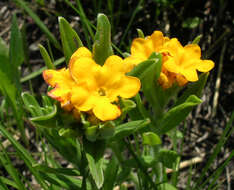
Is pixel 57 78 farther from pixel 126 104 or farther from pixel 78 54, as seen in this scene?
pixel 126 104

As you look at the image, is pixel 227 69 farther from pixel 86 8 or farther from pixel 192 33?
pixel 86 8

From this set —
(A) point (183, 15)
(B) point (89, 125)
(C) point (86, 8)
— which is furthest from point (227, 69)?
(B) point (89, 125)

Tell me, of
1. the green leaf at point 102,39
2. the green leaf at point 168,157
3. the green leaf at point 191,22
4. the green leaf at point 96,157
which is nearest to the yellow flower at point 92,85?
the green leaf at point 102,39

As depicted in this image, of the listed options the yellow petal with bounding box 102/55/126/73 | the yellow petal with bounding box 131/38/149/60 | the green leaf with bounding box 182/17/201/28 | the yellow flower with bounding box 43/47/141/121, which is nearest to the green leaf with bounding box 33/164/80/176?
the yellow flower with bounding box 43/47/141/121

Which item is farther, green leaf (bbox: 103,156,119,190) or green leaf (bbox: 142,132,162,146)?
green leaf (bbox: 103,156,119,190)

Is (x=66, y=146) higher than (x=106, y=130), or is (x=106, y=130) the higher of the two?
(x=106, y=130)

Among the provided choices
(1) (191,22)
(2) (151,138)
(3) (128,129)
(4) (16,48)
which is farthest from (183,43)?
(3) (128,129)

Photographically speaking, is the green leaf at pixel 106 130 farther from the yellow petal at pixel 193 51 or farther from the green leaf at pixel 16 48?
the green leaf at pixel 16 48

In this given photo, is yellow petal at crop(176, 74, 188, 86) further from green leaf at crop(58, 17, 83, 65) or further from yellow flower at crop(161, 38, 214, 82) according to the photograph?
green leaf at crop(58, 17, 83, 65)
